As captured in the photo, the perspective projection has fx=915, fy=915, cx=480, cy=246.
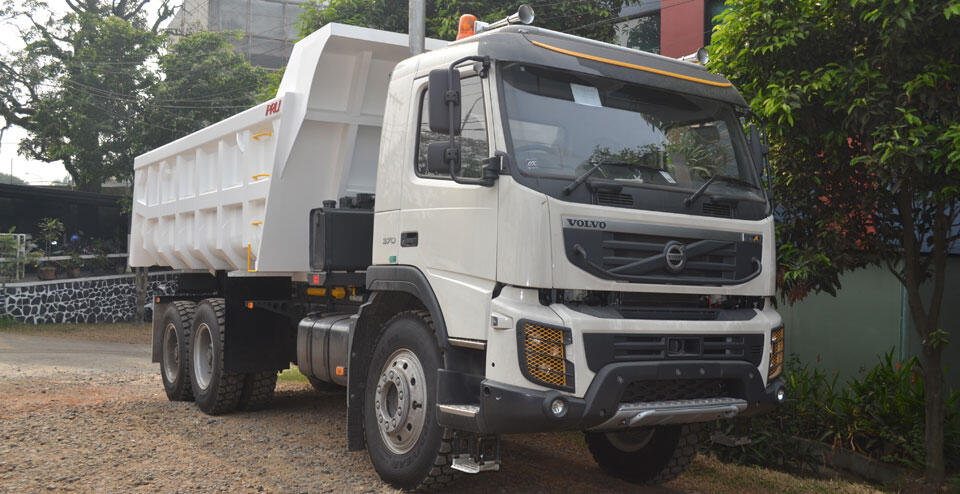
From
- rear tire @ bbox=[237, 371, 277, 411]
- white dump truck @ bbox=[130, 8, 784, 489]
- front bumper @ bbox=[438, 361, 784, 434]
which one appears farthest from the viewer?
rear tire @ bbox=[237, 371, 277, 411]

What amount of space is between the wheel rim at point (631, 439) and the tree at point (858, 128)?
1761mm

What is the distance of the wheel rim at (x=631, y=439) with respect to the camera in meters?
6.77

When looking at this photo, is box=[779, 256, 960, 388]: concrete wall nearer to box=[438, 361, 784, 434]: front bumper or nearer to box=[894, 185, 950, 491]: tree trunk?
box=[894, 185, 950, 491]: tree trunk

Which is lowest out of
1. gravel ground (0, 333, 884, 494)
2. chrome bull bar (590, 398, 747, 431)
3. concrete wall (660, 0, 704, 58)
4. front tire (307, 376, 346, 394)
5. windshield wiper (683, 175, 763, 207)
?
gravel ground (0, 333, 884, 494)

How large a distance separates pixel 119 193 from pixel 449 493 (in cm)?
2791

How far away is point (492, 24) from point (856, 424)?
5.46 metres

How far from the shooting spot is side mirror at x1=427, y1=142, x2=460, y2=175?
209 inches

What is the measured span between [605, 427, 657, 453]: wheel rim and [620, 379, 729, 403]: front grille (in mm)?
1173

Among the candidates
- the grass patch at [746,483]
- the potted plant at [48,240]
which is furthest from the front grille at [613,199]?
the potted plant at [48,240]

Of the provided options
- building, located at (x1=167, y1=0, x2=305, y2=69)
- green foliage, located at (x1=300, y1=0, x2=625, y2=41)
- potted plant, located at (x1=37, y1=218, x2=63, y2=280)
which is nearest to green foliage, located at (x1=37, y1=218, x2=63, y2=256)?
potted plant, located at (x1=37, y1=218, x2=63, y2=280)

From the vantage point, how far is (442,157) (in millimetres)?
5355

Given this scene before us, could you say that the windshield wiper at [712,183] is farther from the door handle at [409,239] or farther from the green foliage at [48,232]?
the green foliage at [48,232]

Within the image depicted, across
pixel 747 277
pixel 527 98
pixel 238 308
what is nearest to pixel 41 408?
pixel 238 308

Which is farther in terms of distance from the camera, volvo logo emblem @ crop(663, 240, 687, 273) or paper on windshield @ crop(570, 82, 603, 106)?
paper on windshield @ crop(570, 82, 603, 106)
